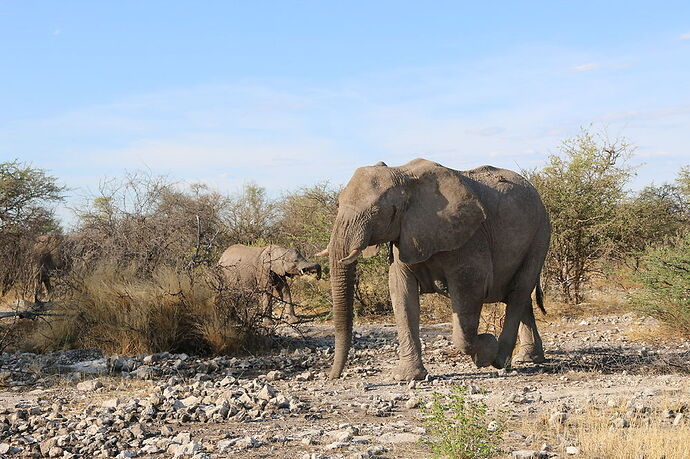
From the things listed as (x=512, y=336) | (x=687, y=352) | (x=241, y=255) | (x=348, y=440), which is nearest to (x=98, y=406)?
(x=348, y=440)

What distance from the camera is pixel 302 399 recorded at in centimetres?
750

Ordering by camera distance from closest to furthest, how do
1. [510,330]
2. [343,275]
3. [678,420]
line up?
[678,420] → [343,275] → [510,330]

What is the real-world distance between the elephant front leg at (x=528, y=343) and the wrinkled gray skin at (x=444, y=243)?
404 millimetres

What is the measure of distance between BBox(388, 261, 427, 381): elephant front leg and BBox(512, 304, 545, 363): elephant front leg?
1636mm

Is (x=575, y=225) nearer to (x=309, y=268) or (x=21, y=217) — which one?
(x=309, y=268)

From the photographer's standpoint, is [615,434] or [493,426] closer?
[615,434]

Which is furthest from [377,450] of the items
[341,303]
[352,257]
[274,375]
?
[274,375]

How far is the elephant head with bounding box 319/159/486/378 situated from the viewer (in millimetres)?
7781

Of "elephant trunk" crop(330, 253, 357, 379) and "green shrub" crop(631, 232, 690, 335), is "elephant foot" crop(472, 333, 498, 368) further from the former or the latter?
"green shrub" crop(631, 232, 690, 335)

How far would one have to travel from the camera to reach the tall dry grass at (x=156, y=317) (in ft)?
34.2

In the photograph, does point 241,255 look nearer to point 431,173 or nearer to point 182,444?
point 431,173

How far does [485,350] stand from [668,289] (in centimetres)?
430

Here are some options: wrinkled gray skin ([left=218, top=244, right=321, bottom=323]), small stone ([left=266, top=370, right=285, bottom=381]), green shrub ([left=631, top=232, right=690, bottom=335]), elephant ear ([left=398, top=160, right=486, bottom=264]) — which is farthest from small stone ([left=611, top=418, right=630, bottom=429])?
wrinkled gray skin ([left=218, top=244, right=321, bottom=323])

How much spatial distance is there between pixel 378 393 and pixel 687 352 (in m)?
4.66
